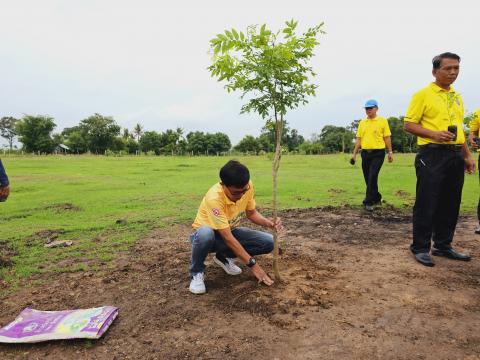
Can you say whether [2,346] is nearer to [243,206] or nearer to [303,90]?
[243,206]

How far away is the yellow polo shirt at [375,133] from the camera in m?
8.05

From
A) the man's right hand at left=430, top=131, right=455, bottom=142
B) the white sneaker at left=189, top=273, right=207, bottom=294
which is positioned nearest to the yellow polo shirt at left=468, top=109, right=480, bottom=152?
the man's right hand at left=430, top=131, right=455, bottom=142

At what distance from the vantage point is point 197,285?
3961mm

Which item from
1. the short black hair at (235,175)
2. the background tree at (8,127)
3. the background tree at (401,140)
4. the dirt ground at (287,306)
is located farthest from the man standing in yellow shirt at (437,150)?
the background tree at (8,127)

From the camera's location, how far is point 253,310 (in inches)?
138

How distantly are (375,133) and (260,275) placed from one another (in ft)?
17.8

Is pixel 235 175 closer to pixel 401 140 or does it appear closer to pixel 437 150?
pixel 437 150

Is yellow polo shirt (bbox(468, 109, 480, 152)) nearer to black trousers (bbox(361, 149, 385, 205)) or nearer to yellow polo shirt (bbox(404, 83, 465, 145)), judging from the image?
black trousers (bbox(361, 149, 385, 205))

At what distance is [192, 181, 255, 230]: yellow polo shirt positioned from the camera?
3814mm

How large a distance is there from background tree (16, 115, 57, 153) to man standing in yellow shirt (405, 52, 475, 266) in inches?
2811

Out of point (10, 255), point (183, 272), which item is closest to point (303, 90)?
point (183, 272)

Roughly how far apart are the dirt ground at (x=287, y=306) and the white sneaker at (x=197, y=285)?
9 centimetres

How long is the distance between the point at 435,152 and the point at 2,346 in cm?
500

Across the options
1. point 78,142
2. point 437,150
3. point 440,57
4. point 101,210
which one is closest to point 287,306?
point 437,150
